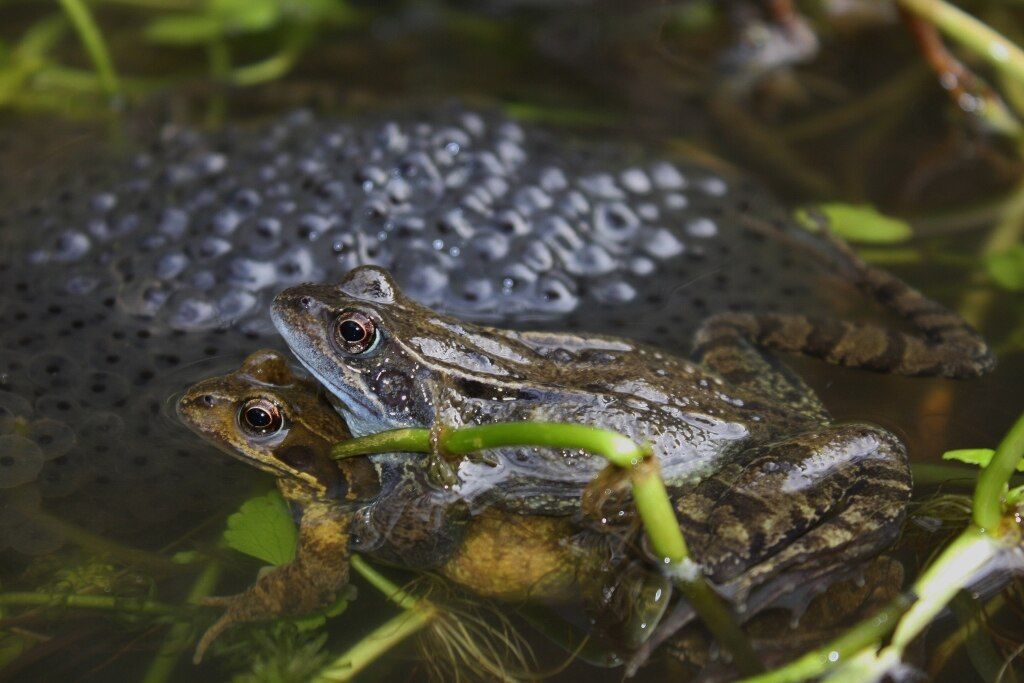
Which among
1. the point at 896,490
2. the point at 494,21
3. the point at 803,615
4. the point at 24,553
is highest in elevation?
the point at 494,21

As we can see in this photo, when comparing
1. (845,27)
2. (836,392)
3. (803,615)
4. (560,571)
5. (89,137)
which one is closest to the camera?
(803,615)

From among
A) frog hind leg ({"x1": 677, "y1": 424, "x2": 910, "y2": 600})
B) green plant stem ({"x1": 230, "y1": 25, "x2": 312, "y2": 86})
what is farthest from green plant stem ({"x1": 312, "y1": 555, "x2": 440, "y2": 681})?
green plant stem ({"x1": 230, "y1": 25, "x2": 312, "y2": 86})

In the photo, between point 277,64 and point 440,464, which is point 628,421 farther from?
point 277,64

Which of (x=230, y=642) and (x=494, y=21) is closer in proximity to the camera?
(x=230, y=642)

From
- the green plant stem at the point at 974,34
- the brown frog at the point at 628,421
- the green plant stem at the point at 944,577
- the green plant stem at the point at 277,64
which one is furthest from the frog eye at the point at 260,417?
the green plant stem at the point at 974,34

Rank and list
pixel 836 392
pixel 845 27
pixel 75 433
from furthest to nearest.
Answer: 1. pixel 845 27
2. pixel 836 392
3. pixel 75 433

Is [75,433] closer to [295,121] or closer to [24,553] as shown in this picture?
[24,553]

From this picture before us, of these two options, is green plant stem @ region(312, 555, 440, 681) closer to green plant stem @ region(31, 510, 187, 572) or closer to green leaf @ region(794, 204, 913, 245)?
green plant stem @ region(31, 510, 187, 572)

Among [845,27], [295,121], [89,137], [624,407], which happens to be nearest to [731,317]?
[624,407]
